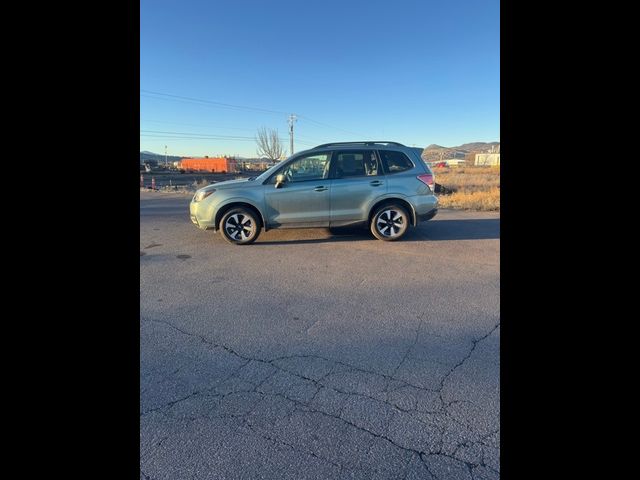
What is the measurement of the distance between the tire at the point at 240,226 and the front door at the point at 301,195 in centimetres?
32

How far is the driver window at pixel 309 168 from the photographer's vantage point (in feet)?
22.6

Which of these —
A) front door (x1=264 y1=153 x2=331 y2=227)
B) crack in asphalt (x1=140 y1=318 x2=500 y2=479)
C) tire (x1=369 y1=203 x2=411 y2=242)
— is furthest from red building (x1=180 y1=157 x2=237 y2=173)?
crack in asphalt (x1=140 y1=318 x2=500 y2=479)

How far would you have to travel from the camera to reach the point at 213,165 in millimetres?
53500

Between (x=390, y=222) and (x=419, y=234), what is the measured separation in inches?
50.3

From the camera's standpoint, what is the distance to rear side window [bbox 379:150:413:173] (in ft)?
23.0

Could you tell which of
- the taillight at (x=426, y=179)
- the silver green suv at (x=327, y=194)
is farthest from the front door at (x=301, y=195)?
the taillight at (x=426, y=179)

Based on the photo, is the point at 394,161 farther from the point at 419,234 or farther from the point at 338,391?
the point at 338,391

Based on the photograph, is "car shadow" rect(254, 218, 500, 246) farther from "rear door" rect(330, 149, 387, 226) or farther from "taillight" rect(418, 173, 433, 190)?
"taillight" rect(418, 173, 433, 190)

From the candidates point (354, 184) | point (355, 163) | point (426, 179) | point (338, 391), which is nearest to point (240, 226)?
point (354, 184)

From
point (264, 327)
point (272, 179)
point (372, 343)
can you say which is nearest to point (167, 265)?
point (272, 179)

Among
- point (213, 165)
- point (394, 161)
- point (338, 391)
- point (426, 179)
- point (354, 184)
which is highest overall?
point (213, 165)

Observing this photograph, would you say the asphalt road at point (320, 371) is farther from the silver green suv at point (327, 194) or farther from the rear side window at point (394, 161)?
the rear side window at point (394, 161)

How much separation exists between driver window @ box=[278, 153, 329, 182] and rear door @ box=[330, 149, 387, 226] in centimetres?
18
